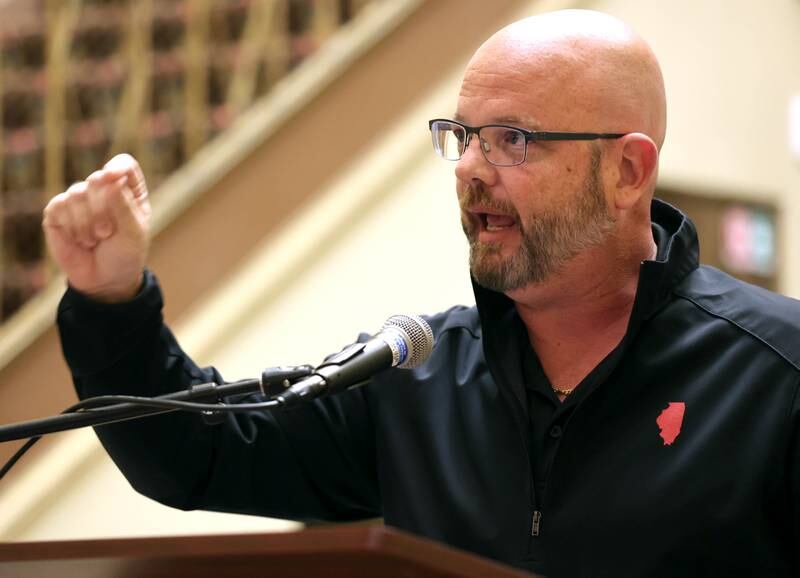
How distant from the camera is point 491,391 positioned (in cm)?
171

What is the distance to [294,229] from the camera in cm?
316

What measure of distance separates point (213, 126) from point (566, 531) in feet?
7.12

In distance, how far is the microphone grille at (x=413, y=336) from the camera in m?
1.40

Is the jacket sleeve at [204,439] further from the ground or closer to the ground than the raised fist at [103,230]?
closer to the ground

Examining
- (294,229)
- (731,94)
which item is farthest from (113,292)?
(731,94)

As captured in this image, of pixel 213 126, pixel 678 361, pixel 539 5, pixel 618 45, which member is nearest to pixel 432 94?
pixel 539 5

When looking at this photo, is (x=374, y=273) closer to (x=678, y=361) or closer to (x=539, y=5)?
(x=539, y=5)

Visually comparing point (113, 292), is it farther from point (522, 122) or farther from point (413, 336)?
point (522, 122)

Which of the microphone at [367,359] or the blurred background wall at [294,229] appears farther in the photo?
the blurred background wall at [294,229]

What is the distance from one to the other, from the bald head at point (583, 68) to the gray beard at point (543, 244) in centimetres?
7

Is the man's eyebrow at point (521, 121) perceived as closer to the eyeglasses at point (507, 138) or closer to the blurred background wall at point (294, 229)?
the eyeglasses at point (507, 138)

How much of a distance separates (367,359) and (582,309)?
1.64ft

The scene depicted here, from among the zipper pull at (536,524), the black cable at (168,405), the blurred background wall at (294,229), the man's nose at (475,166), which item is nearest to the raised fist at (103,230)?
the black cable at (168,405)

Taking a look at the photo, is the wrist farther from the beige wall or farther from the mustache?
the beige wall
